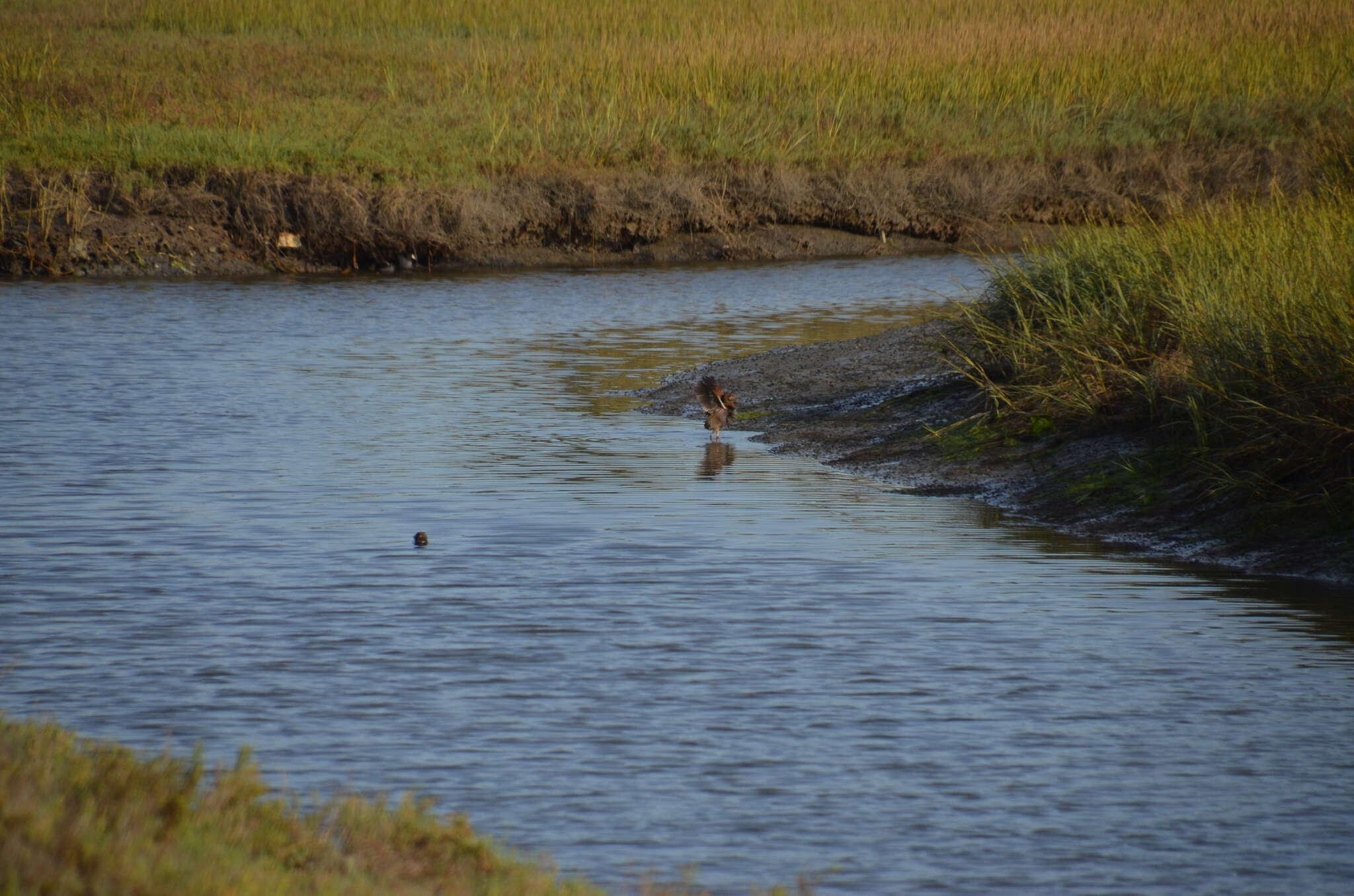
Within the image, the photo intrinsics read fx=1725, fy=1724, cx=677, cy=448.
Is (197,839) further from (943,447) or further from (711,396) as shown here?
(711,396)

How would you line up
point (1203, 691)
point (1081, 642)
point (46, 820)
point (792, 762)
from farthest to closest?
point (1081, 642) → point (1203, 691) → point (792, 762) → point (46, 820)

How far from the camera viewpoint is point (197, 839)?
13.1ft

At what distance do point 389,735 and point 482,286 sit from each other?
52.2 feet

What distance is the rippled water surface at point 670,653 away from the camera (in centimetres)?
532

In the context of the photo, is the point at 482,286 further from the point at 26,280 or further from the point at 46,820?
the point at 46,820

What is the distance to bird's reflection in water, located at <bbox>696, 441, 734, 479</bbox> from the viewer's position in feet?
37.7

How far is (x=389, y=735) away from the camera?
6082 mm

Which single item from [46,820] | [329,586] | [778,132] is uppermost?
[778,132]

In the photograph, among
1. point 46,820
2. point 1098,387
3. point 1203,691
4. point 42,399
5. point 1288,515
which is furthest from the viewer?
point 42,399

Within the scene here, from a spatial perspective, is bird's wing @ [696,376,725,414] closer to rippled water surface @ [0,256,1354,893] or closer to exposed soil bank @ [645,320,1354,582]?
rippled water surface @ [0,256,1354,893]

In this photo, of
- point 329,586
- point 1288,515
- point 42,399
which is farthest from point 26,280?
point 1288,515

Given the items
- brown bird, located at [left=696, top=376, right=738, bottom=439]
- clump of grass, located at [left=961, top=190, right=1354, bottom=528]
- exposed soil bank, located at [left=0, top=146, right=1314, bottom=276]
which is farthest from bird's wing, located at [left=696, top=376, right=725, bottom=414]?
exposed soil bank, located at [left=0, top=146, right=1314, bottom=276]

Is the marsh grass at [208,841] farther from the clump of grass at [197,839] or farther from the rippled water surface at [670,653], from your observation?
the rippled water surface at [670,653]

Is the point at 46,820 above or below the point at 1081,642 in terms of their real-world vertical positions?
above
